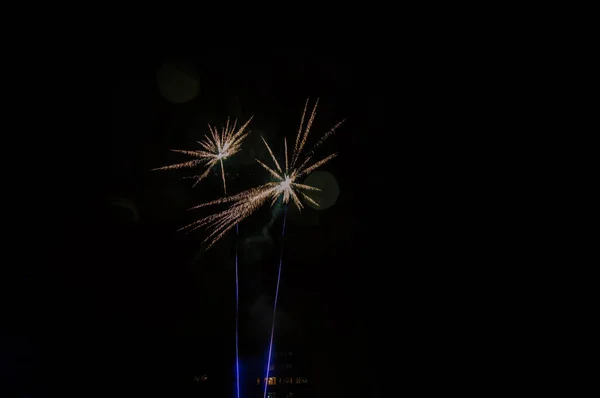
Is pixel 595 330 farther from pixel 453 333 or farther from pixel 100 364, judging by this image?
pixel 100 364

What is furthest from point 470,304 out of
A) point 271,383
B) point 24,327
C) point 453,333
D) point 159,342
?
point 271,383

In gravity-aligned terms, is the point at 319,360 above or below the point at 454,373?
above

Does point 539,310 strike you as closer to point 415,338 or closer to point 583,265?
point 583,265

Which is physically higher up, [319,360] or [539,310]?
[319,360]

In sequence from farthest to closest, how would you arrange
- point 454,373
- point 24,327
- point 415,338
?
1. point 415,338
2. point 454,373
3. point 24,327

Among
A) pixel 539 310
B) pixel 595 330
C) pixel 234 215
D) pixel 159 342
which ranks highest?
pixel 159 342

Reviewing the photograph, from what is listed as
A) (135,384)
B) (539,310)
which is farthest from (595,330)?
(135,384)

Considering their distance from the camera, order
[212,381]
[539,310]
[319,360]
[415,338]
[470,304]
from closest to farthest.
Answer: [539,310], [470,304], [415,338], [212,381], [319,360]

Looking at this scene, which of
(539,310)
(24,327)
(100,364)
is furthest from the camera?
(100,364)

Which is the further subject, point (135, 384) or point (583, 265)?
point (135, 384)
